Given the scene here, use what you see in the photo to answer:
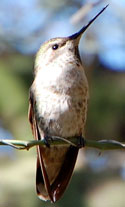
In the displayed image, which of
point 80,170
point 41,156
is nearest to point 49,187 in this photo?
point 41,156

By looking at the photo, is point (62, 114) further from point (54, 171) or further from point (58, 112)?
point (54, 171)

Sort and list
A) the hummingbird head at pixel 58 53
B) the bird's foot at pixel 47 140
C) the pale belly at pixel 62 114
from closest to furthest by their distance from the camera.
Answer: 1. the bird's foot at pixel 47 140
2. the pale belly at pixel 62 114
3. the hummingbird head at pixel 58 53

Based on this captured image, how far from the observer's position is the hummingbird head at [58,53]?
4513 millimetres

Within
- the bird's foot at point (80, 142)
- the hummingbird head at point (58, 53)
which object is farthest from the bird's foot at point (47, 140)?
the hummingbird head at point (58, 53)

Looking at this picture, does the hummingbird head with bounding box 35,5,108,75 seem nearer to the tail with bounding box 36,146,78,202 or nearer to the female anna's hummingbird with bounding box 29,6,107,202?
the female anna's hummingbird with bounding box 29,6,107,202

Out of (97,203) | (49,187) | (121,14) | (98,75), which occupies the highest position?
(121,14)

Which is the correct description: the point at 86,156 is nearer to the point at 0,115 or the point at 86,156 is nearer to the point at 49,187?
the point at 0,115

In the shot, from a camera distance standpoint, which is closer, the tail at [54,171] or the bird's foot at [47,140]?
the bird's foot at [47,140]

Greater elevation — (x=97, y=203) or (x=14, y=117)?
(x=14, y=117)

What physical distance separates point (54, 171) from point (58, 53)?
0.93 m

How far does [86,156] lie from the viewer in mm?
7387

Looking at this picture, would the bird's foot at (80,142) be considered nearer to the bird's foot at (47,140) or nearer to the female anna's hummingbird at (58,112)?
the female anna's hummingbird at (58,112)

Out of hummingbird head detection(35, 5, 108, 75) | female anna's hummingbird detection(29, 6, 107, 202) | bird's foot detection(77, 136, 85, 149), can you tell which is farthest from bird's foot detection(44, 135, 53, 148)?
hummingbird head detection(35, 5, 108, 75)

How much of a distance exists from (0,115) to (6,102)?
0.24 metres
